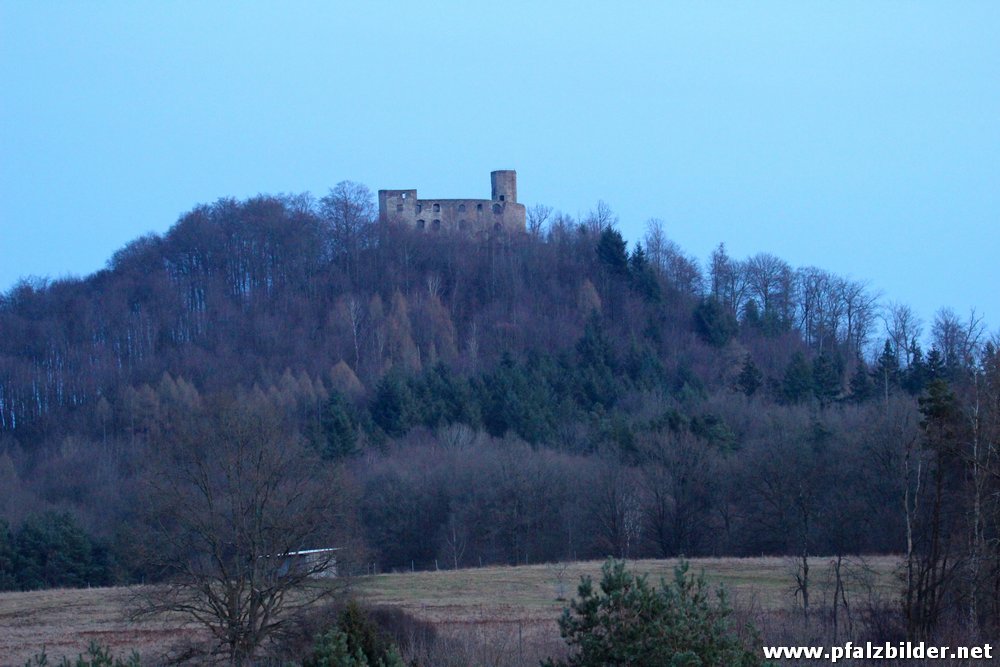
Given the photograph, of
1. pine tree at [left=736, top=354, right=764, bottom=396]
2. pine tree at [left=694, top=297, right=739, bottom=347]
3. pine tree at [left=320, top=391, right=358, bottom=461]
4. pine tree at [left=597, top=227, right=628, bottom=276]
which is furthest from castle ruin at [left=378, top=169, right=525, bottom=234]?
pine tree at [left=320, top=391, right=358, bottom=461]

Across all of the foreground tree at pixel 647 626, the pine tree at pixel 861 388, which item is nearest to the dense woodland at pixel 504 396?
the pine tree at pixel 861 388

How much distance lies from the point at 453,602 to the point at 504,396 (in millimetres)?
33185

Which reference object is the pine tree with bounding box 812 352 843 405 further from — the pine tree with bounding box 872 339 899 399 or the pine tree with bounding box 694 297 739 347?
the pine tree with bounding box 694 297 739 347

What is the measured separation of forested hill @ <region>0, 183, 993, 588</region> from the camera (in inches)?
1820

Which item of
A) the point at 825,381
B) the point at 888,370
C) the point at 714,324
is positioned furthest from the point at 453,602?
the point at 714,324

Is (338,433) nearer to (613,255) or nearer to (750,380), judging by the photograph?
(750,380)

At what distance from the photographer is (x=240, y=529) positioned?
79.4 ft

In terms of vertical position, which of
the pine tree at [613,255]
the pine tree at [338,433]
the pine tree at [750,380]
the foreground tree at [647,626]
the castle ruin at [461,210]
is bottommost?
the foreground tree at [647,626]

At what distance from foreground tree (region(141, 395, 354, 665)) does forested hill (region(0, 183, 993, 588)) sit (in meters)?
11.2

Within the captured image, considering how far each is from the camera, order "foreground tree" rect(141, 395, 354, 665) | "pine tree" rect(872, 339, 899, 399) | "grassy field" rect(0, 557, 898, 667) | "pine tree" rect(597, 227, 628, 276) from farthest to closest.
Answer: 1. "pine tree" rect(597, 227, 628, 276)
2. "pine tree" rect(872, 339, 899, 399)
3. "foreground tree" rect(141, 395, 354, 665)
4. "grassy field" rect(0, 557, 898, 667)

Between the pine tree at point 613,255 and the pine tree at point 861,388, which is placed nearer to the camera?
the pine tree at point 861,388

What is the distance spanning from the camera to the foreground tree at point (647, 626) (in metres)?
9.25

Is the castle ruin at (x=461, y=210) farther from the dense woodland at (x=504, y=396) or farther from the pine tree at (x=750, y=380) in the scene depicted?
the pine tree at (x=750, y=380)

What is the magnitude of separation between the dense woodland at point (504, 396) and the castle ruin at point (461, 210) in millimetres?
1328
